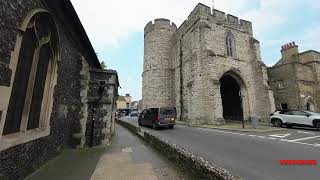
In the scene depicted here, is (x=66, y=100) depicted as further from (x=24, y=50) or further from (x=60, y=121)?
(x=24, y=50)

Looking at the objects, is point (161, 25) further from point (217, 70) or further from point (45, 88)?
point (45, 88)

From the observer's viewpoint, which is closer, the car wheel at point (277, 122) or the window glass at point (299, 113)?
the window glass at point (299, 113)

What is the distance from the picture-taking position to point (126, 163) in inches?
220

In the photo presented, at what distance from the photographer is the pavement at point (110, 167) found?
14.5 feet

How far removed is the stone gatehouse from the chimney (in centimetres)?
691

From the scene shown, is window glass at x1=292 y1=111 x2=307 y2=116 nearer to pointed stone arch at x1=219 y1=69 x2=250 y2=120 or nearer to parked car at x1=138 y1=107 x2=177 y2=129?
pointed stone arch at x1=219 y1=69 x2=250 y2=120

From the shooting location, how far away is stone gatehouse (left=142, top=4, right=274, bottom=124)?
17.5 metres

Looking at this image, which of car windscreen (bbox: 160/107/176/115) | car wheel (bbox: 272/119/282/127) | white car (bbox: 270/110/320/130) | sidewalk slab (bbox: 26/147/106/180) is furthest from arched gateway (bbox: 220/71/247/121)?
sidewalk slab (bbox: 26/147/106/180)

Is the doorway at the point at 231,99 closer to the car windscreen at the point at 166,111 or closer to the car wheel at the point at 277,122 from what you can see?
the car wheel at the point at 277,122

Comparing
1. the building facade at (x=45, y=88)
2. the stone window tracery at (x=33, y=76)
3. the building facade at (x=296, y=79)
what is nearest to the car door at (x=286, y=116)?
the building facade at (x=296, y=79)

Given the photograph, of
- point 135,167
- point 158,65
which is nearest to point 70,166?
point 135,167

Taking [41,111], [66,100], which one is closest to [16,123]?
[41,111]

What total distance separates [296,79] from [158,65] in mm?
18156

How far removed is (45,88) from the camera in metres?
5.29
